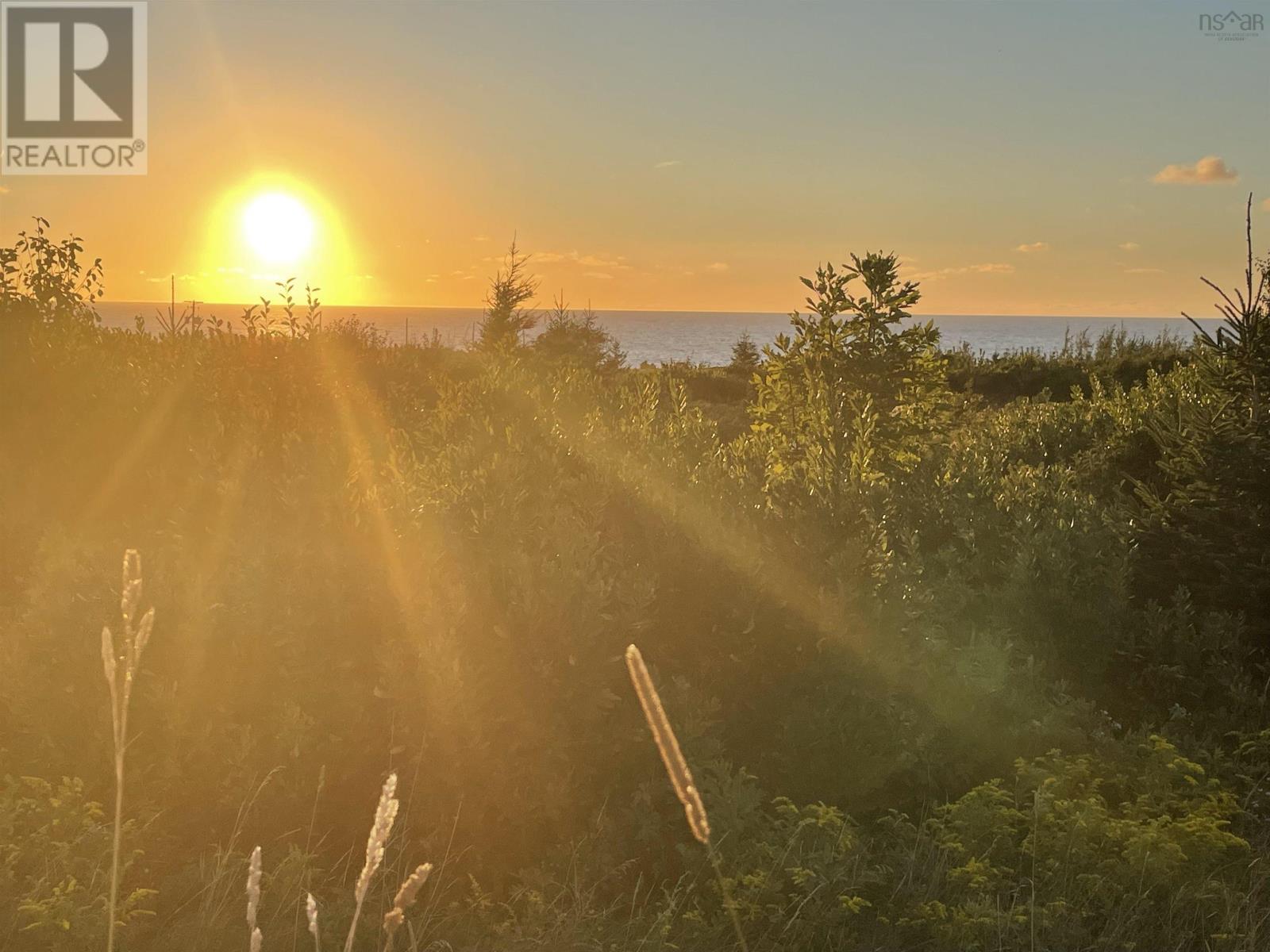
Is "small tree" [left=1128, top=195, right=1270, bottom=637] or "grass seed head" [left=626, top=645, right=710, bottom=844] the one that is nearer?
"grass seed head" [left=626, top=645, right=710, bottom=844]

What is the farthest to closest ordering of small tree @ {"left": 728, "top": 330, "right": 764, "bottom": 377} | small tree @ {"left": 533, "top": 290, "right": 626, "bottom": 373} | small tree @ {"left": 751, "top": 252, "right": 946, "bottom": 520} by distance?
small tree @ {"left": 728, "top": 330, "right": 764, "bottom": 377} < small tree @ {"left": 533, "top": 290, "right": 626, "bottom": 373} < small tree @ {"left": 751, "top": 252, "right": 946, "bottom": 520}

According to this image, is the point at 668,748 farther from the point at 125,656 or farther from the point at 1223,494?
the point at 1223,494

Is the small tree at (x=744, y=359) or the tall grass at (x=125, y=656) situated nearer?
the tall grass at (x=125, y=656)

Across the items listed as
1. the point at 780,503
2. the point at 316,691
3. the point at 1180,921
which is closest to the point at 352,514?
the point at 316,691

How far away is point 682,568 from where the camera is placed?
17.8 ft

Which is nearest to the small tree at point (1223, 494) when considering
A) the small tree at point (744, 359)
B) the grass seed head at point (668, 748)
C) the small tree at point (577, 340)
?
the grass seed head at point (668, 748)

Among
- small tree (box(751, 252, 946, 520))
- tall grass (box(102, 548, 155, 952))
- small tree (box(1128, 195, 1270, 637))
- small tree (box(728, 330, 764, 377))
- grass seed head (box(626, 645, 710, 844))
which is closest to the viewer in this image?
grass seed head (box(626, 645, 710, 844))

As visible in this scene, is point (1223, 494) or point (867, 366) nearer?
point (1223, 494)

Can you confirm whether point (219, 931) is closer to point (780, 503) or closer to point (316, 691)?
point (316, 691)

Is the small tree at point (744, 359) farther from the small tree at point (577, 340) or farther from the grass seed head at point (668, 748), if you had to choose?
the grass seed head at point (668, 748)

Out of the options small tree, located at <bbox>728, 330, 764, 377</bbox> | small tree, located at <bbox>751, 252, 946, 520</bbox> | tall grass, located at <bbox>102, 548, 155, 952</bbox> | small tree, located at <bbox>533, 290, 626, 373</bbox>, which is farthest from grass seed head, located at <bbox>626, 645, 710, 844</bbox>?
small tree, located at <bbox>728, 330, 764, 377</bbox>

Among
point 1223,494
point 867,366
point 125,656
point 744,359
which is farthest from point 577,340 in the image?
point 125,656

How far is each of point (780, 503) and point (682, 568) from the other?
106cm

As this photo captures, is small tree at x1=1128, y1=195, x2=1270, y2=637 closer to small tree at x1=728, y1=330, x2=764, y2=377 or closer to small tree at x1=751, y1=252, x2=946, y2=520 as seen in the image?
small tree at x1=751, y1=252, x2=946, y2=520
